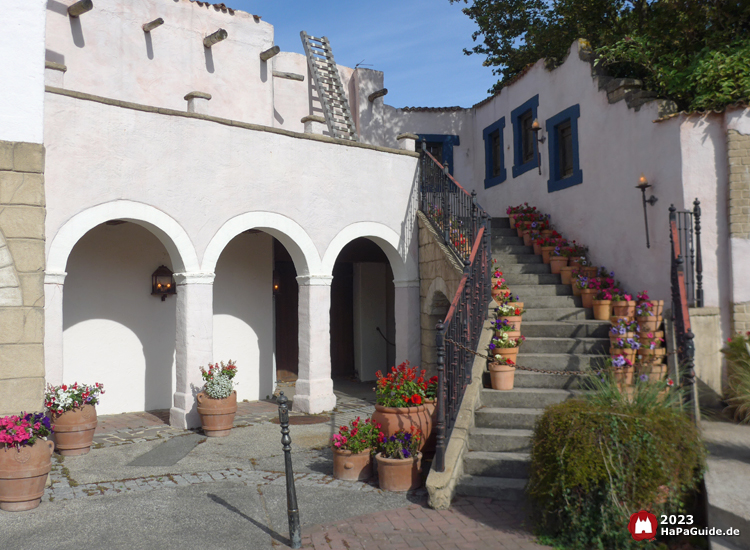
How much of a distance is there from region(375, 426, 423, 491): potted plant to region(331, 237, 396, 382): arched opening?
716 centimetres

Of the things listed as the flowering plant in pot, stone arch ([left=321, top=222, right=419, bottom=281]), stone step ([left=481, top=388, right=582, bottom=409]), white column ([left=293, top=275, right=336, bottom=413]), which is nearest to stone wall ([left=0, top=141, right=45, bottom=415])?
the flowering plant in pot

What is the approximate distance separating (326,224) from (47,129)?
3.94 meters

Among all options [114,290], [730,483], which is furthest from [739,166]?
[114,290]

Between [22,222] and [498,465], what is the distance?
15.2 feet

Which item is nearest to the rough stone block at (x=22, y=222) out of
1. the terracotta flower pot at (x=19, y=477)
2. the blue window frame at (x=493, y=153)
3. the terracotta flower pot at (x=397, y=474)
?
the terracotta flower pot at (x=19, y=477)

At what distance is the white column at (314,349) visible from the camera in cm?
927

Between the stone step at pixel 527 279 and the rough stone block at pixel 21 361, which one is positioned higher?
the stone step at pixel 527 279

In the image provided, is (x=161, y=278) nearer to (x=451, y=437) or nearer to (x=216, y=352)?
(x=216, y=352)

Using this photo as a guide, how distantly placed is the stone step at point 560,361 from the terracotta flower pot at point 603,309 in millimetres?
1210

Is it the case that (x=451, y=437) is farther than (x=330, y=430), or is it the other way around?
(x=330, y=430)

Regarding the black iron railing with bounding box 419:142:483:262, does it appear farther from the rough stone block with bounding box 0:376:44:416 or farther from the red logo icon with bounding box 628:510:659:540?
the rough stone block with bounding box 0:376:44:416

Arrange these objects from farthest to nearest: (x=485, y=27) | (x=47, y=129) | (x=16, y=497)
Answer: (x=485, y=27) → (x=47, y=129) → (x=16, y=497)

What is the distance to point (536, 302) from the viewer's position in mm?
8250

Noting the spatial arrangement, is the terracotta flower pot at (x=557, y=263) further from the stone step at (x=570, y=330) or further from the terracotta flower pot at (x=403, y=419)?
the terracotta flower pot at (x=403, y=419)
